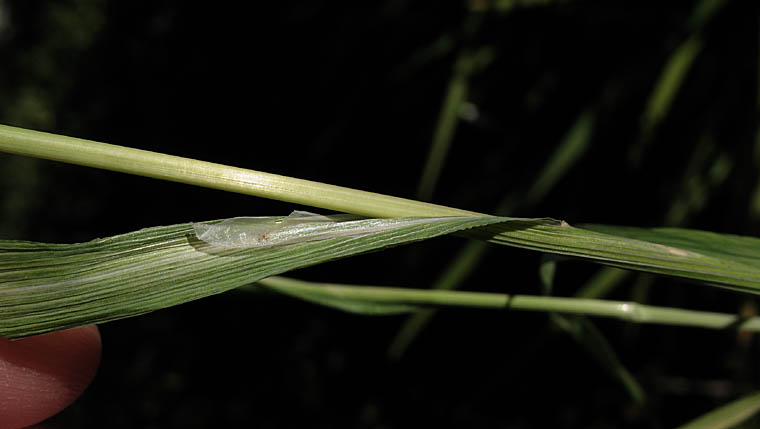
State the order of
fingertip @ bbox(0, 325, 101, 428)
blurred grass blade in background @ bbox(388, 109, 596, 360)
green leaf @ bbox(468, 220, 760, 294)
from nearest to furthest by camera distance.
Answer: green leaf @ bbox(468, 220, 760, 294)
fingertip @ bbox(0, 325, 101, 428)
blurred grass blade in background @ bbox(388, 109, 596, 360)

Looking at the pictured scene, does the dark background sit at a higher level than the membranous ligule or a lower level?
higher

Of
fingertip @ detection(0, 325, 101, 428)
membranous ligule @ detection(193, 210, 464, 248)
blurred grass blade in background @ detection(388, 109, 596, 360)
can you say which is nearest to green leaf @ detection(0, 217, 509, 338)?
membranous ligule @ detection(193, 210, 464, 248)

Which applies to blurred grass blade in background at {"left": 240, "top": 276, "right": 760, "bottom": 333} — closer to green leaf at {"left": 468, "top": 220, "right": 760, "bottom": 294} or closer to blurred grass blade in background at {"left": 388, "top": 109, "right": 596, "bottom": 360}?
green leaf at {"left": 468, "top": 220, "right": 760, "bottom": 294}

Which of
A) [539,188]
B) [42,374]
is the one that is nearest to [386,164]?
[539,188]

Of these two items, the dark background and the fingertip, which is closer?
the fingertip

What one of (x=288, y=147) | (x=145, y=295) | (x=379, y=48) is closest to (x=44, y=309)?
(x=145, y=295)

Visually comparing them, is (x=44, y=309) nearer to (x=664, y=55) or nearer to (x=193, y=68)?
(x=664, y=55)

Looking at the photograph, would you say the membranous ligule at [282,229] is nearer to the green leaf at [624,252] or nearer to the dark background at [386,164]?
the green leaf at [624,252]
